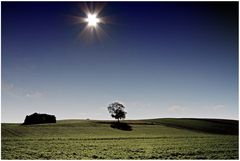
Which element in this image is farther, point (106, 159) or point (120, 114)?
point (120, 114)

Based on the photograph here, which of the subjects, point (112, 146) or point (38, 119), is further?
point (38, 119)

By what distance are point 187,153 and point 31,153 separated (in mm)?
10740

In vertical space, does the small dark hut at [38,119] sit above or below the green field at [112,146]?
above

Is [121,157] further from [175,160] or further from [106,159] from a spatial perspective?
[175,160]

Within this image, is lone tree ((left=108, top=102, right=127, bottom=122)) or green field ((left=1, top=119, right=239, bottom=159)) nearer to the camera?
green field ((left=1, top=119, right=239, bottom=159))

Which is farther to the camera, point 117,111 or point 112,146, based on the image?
point 117,111

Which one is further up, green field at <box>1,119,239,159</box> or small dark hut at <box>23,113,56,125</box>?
small dark hut at <box>23,113,56,125</box>

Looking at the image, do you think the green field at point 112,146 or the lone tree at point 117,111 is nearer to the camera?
the green field at point 112,146

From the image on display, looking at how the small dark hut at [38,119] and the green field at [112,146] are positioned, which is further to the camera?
the small dark hut at [38,119]

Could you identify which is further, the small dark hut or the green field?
the small dark hut

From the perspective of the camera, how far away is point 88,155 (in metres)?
19.7

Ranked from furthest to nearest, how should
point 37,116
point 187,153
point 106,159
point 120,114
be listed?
point 120,114 → point 37,116 → point 187,153 → point 106,159

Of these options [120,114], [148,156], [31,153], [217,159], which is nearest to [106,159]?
[148,156]

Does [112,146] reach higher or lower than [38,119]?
lower
